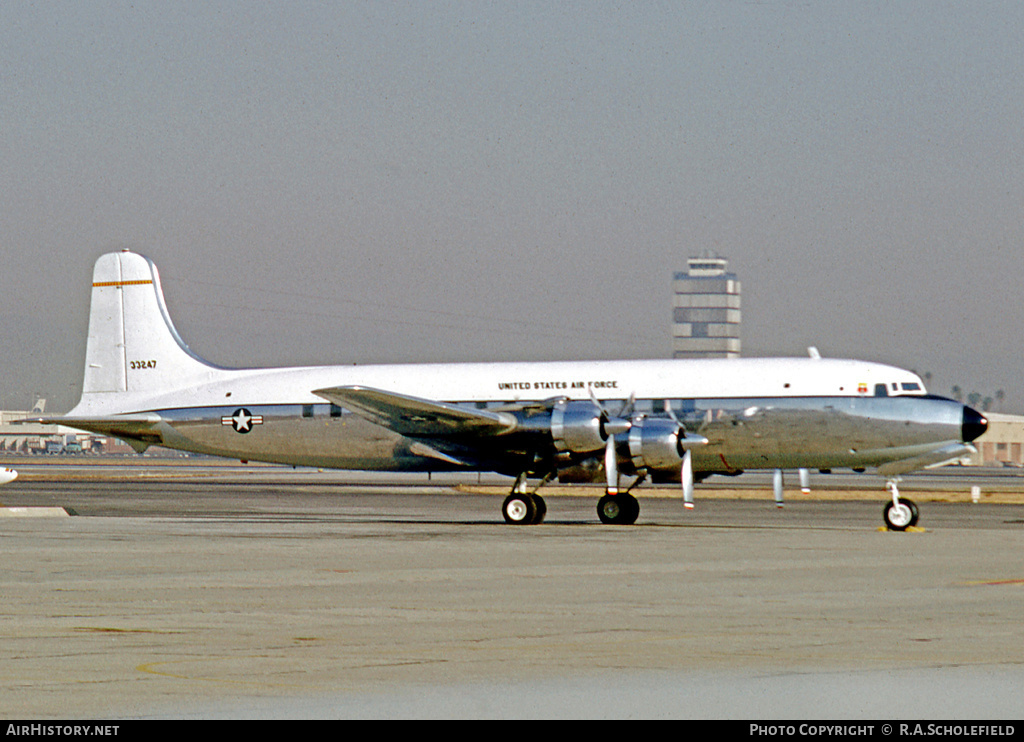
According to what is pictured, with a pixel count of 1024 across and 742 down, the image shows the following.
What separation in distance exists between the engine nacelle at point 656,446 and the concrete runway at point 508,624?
3.07 meters

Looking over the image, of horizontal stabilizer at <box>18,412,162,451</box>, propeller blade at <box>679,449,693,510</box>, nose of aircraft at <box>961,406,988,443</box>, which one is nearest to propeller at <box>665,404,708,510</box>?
propeller blade at <box>679,449,693,510</box>

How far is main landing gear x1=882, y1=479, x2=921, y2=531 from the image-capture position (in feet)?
106

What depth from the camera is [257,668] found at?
10.9 metres

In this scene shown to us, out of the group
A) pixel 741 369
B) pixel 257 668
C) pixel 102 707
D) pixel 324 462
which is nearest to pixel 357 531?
pixel 324 462

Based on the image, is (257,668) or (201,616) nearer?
(257,668)

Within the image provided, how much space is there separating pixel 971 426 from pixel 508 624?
73.8 feet

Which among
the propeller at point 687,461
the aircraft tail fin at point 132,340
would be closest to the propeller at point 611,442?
the propeller at point 687,461

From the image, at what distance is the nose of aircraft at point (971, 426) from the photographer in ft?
110

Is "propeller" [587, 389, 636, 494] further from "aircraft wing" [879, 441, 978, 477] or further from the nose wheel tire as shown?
"aircraft wing" [879, 441, 978, 477]

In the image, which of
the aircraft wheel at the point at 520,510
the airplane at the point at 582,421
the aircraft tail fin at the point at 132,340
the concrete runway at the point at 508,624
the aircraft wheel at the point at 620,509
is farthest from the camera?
the aircraft tail fin at the point at 132,340

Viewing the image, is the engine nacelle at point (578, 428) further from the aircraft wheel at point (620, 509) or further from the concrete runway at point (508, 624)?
the concrete runway at point (508, 624)

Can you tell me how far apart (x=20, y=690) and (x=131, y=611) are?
549 centimetres

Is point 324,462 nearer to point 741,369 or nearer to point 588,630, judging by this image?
point 741,369

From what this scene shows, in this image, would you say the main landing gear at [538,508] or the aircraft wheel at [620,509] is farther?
the aircraft wheel at [620,509]
